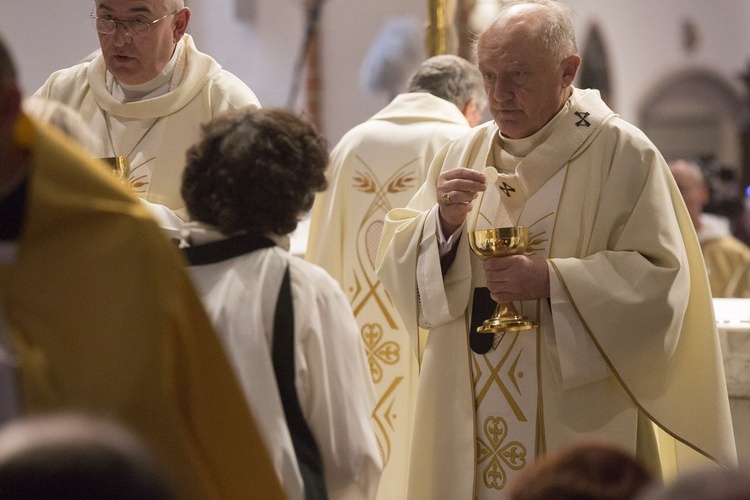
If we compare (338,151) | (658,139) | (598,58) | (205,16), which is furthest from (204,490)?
(658,139)

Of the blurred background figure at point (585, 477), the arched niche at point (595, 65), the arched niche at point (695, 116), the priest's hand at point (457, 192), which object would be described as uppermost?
the blurred background figure at point (585, 477)

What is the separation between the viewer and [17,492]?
5.87ft

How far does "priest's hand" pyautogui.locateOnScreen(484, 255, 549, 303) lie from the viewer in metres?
4.07

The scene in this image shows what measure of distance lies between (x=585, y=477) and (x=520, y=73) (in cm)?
241

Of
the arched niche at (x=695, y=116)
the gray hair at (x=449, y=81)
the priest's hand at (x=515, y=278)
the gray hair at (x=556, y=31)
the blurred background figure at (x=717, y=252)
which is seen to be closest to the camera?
the priest's hand at (x=515, y=278)

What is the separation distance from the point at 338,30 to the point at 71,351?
473 inches

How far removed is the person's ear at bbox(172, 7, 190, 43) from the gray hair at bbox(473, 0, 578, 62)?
113cm

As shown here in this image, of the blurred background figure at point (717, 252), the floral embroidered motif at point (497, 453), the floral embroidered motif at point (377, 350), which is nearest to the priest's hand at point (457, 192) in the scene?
the floral embroidered motif at point (497, 453)

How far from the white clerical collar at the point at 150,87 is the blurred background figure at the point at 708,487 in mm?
3328

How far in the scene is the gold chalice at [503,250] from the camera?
4.08 metres

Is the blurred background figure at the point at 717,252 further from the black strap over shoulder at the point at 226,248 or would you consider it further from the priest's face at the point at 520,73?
the black strap over shoulder at the point at 226,248

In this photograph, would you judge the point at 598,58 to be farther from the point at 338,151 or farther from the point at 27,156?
the point at 27,156

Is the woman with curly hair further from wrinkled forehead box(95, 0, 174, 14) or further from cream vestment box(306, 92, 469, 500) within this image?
cream vestment box(306, 92, 469, 500)

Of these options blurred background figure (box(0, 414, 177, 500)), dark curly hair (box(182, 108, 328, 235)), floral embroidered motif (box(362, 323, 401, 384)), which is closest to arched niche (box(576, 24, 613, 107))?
floral embroidered motif (box(362, 323, 401, 384))
